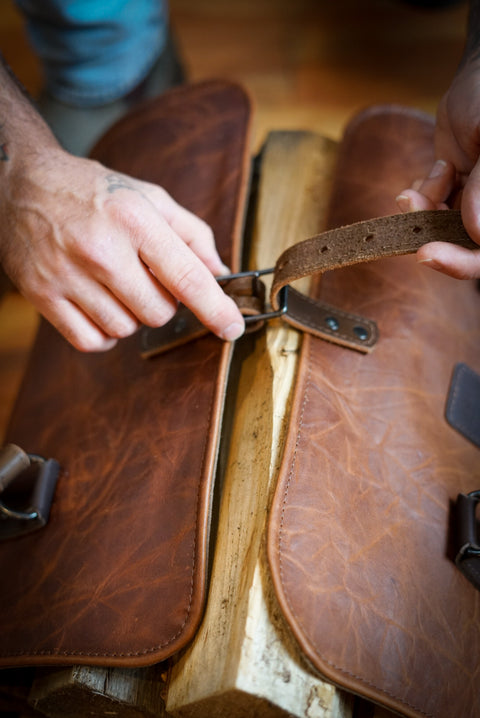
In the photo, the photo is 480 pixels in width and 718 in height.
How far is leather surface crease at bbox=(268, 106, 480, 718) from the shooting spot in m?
0.69

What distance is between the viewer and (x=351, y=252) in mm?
756

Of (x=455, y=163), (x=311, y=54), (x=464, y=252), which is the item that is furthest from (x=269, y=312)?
(x=311, y=54)

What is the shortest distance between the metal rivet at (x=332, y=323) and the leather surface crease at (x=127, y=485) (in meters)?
0.16

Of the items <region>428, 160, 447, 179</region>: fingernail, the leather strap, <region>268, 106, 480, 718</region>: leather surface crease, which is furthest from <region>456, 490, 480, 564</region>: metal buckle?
<region>428, 160, 447, 179</region>: fingernail

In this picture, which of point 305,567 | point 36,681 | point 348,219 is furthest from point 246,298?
point 36,681

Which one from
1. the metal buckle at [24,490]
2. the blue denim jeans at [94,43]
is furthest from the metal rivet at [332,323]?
the blue denim jeans at [94,43]

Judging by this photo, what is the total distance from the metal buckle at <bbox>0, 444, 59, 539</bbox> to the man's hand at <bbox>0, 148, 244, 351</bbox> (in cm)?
20

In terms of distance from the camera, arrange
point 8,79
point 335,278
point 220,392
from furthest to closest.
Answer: point 8,79 < point 335,278 < point 220,392

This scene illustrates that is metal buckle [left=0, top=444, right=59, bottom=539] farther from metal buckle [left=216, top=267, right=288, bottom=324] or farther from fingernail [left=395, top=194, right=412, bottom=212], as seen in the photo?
fingernail [left=395, top=194, right=412, bottom=212]

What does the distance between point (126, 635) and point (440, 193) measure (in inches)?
31.2

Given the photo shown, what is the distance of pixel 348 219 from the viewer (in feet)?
3.37

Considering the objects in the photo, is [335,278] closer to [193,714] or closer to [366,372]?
[366,372]

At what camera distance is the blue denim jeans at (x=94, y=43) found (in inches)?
62.4

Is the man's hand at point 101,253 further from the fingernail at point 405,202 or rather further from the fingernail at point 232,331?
the fingernail at point 405,202
